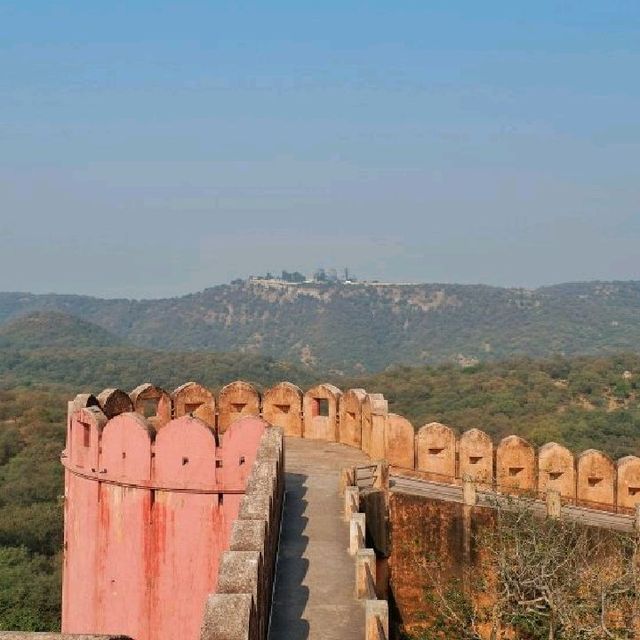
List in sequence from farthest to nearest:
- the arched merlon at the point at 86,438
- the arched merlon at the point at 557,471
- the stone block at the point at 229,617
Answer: the arched merlon at the point at 557,471, the arched merlon at the point at 86,438, the stone block at the point at 229,617

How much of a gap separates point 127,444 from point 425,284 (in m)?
163

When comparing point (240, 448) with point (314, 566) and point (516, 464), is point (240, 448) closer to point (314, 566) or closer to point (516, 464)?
point (314, 566)

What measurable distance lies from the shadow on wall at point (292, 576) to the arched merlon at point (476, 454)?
9.30ft

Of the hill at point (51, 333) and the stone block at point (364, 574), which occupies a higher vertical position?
the hill at point (51, 333)

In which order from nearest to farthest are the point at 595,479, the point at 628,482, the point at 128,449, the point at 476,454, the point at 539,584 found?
the point at 539,584 → the point at 128,449 → the point at 628,482 → the point at 595,479 → the point at 476,454

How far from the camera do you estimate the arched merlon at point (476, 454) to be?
1441 cm

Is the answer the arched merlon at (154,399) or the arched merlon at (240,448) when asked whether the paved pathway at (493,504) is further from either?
the arched merlon at (154,399)

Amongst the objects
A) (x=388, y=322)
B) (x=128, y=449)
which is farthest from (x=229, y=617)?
(x=388, y=322)

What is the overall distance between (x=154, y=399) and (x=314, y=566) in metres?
6.56

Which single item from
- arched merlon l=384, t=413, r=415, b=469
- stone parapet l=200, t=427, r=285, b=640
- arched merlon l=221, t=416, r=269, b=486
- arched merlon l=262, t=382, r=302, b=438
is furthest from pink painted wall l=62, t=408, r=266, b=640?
arched merlon l=262, t=382, r=302, b=438

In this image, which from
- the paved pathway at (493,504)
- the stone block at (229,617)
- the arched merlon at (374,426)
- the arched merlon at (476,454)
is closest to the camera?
the stone block at (229,617)

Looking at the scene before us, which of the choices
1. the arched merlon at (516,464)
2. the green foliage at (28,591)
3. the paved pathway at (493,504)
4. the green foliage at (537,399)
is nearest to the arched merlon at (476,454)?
the arched merlon at (516,464)

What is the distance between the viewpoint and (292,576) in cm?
964

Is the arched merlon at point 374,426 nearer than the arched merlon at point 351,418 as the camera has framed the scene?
Yes
